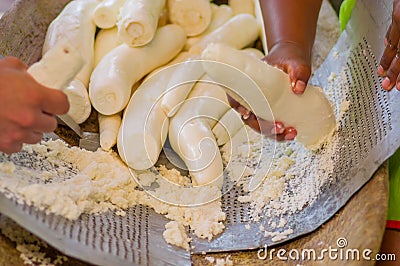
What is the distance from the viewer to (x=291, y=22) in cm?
91

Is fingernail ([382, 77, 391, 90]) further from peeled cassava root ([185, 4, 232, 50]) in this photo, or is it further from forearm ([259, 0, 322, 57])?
peeled cassava root ([185, 4, 232, 50])

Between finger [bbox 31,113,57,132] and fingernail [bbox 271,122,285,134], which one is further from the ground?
finger [bbox 31,113,57,132]

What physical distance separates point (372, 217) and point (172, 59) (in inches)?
20.7

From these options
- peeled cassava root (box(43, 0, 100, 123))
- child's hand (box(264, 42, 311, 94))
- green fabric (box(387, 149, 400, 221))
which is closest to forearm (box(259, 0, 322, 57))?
child's hand (box(264, 42, 311, 94))

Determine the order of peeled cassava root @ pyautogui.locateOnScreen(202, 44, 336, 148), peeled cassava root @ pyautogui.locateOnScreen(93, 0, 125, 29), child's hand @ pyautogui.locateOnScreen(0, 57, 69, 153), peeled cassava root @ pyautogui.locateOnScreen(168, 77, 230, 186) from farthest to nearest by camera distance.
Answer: peeled cassava root @ pyautogui.locateOnScreen(93, 0, 125, 29), peeled cassava root @ pyautogui.locateOnScreen(168, 77, 230, 186), peeled cassava root @ pyautogui.locateOnScreen(202, 44, 336, 148), child's hand @ pyautogui.locateOnScreen(0, 57, 69, 153)

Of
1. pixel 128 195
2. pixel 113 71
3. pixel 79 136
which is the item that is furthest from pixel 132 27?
pixel 128 195

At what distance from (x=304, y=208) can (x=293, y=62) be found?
0.71ft

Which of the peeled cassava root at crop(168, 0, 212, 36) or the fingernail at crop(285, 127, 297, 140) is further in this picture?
the peeled cassava root at crop(168, 0, 212, 36)

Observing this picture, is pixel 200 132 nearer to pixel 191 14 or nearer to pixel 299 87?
→ pixel 299 87

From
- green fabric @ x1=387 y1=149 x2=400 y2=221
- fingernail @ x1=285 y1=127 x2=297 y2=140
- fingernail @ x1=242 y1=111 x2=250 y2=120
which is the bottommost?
green fabric @ x1=387 y1=149 x2=400 y2=221

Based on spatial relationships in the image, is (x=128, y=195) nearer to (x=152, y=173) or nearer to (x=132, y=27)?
(x=152, y=173)

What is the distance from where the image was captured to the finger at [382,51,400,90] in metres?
0.77

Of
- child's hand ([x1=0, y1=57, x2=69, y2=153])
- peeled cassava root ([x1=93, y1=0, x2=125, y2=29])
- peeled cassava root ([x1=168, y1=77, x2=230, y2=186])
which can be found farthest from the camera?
peeled cassava root ([x1=93, y1=0, x2=125, y2=29])

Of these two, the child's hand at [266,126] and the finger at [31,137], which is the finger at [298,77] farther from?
the finger at [31,137]
